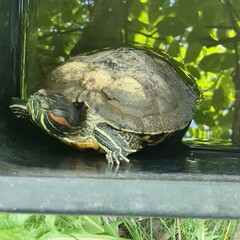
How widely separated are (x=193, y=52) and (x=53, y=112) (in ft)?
2.42

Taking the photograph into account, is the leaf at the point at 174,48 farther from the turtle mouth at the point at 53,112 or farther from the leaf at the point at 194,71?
the turtle mouth at the point at 53,112

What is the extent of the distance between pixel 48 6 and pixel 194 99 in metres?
0.62

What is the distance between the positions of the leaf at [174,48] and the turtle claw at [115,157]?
64cm

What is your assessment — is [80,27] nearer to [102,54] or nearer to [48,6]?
[48,6]

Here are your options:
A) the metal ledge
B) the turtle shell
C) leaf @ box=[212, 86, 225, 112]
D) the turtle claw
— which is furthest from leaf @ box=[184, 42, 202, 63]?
the metal ledge

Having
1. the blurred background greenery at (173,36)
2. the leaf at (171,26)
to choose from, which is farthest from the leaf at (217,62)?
the leaf at (171,26)

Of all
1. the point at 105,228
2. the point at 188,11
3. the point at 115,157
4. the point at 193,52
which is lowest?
the point at 105,228

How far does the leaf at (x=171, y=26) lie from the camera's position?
5.65 feet

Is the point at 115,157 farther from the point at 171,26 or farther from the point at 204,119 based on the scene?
the point at 171,26

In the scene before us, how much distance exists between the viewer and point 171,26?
5.69ft

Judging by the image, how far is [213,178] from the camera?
0.82m

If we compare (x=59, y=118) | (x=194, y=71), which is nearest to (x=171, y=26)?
(x=194, y=71)

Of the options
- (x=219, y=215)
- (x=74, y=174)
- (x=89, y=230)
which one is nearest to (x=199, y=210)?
(x=219, y=215)

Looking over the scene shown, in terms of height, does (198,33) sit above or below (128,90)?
above
